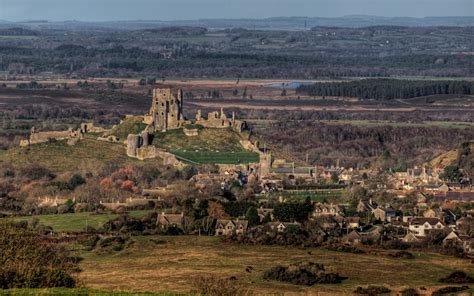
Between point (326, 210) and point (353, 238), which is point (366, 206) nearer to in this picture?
point (326, 210)

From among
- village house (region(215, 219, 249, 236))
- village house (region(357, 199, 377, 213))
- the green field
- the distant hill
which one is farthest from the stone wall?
village house (region(215, 219, 249, 236))

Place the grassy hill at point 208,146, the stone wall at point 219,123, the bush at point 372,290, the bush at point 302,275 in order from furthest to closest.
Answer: the stone wall at point 219,123 < the grassy hill at point 208,146 < the bush at point 302,275 < the bush at point 372,290

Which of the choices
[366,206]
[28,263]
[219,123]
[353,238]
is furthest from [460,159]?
[28,263]

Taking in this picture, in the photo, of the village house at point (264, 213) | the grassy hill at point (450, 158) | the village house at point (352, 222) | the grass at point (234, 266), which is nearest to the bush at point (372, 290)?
the grass at point (234, 266)

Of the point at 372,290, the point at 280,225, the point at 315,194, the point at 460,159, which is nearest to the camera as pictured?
the point at 372,290

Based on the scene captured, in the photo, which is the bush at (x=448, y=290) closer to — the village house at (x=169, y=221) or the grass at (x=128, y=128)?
the village house at (x=169, y=221)

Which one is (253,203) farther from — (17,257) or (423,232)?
(17,257)
